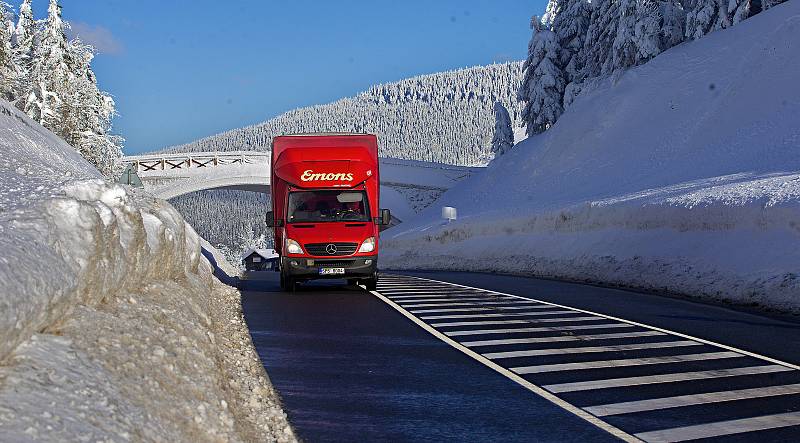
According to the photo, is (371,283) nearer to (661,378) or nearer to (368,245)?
(368,245)

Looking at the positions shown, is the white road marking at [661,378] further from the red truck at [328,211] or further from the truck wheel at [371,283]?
the truck wheel at [371,283]

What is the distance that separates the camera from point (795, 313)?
15.9 m

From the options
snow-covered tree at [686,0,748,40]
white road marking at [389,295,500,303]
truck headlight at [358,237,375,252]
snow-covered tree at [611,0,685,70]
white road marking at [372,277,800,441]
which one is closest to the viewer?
white road marking at [372,277,800,441]

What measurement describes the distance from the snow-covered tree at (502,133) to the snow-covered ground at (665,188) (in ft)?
20.8

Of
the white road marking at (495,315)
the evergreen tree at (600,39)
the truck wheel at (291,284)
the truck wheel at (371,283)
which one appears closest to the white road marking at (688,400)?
the white road marking at (495,315)

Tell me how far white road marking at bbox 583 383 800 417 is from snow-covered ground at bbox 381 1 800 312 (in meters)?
8.74

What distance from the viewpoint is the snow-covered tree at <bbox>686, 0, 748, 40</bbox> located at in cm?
5188

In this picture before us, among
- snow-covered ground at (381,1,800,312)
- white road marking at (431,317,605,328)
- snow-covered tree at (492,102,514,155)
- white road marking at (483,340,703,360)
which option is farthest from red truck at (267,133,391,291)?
snow-covered tree at (492,102,514,155)

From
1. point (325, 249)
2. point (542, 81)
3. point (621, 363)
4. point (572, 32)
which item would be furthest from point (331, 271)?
point (572, 32)

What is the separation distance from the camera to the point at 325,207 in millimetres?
20891

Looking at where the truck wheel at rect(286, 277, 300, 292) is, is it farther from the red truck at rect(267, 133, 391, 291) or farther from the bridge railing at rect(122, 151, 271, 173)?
the bridge railing at rect(122, 151, 271, 173)

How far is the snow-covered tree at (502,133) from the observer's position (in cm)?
7856

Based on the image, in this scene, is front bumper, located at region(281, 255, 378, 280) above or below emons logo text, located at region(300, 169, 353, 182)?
below

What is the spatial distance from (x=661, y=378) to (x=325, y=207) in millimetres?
12601
